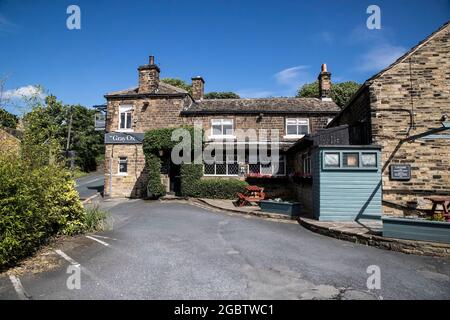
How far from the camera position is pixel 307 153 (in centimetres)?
1483

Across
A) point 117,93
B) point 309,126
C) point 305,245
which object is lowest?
point 305,245

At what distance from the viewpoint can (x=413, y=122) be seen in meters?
10.5

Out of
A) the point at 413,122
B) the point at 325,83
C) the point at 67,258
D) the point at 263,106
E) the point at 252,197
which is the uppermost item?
the point at 325,83

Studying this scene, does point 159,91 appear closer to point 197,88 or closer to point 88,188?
point 197,88

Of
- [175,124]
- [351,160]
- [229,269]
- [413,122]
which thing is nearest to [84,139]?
[175,124]

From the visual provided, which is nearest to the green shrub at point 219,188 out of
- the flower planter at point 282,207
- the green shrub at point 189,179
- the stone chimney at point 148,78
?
the green shrub at point 189,179

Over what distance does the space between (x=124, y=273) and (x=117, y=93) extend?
18.3 meters

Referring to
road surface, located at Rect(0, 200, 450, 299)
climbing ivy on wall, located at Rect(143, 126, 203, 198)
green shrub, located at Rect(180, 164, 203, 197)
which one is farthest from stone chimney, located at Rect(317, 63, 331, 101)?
road surface, located at Rect(0, 200, 450, 299)

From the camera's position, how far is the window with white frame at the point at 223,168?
19.9 metres

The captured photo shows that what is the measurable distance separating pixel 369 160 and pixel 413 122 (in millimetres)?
2315

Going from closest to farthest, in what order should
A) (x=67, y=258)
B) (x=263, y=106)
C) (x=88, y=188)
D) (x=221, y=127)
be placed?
(x=67, y=258) → (x=221, y=127) → (x=263, y=106) → (x=88, y=188)

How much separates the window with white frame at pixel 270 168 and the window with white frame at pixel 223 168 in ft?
3.43
